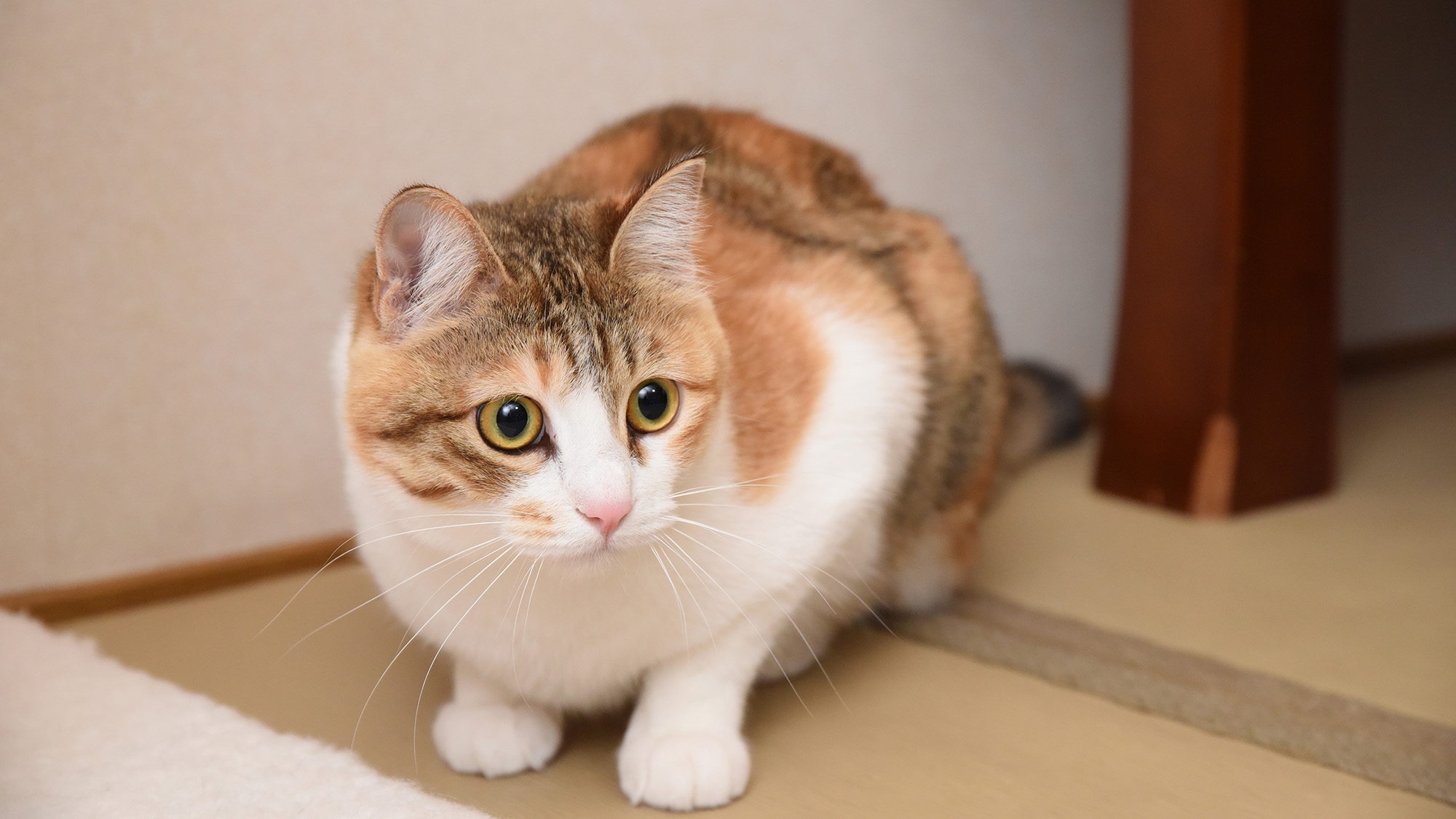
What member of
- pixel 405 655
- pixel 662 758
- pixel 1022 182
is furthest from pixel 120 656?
pixel 1022 182

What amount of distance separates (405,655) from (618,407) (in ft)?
2.27

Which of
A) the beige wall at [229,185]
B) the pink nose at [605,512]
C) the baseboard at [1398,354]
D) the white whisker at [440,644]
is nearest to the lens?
the pink nose at [605,512]

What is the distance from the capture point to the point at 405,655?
61.1 inches

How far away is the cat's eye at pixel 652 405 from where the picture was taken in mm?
1081

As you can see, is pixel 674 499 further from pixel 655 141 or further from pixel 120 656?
pixel 120 656

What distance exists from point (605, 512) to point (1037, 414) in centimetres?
157

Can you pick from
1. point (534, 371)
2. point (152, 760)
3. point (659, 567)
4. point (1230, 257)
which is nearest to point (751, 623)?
point (659, 567)

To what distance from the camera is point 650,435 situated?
109 cm

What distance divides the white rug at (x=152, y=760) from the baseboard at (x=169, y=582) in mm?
281

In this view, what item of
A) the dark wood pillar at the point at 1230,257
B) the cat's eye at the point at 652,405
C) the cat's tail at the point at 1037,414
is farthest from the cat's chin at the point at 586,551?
→ the dark wood pillar at the point at 1230,257

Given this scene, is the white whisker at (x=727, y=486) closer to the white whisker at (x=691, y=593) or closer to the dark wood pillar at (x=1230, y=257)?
the white whisker at (x=691, y=593)

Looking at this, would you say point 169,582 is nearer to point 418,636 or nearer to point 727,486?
point 418,636

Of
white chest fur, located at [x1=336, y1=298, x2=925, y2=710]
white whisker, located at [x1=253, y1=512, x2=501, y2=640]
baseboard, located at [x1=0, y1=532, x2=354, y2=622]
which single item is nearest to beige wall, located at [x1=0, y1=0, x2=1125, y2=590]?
baseboard, located at [x1=0, y1=532, x2=354, y2=622]

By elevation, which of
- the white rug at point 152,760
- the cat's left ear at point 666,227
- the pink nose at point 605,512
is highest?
the cat's left ear at point 666,227
